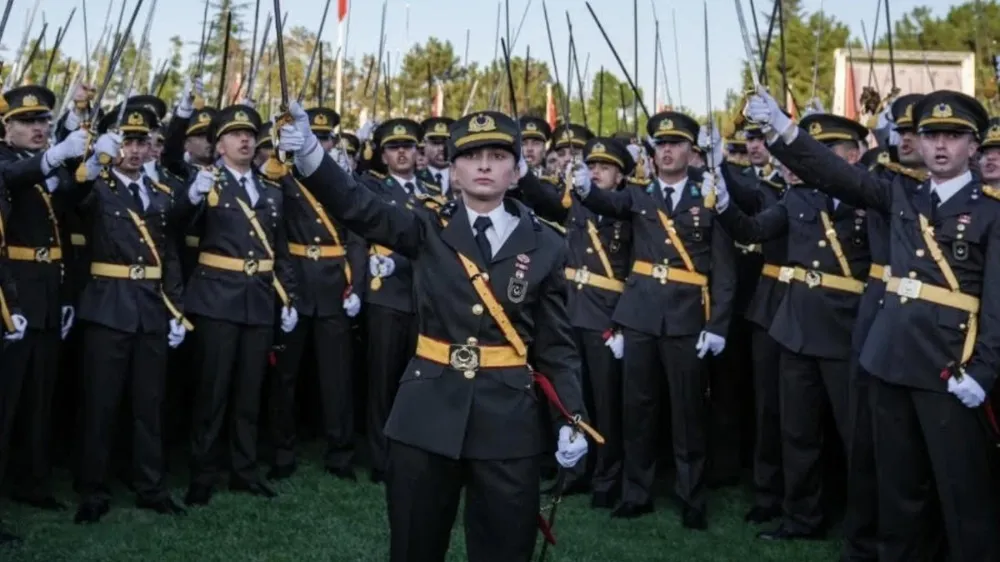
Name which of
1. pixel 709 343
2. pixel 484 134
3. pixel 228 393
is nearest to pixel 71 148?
pixel 228 393

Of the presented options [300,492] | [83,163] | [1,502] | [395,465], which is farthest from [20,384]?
[395,465]

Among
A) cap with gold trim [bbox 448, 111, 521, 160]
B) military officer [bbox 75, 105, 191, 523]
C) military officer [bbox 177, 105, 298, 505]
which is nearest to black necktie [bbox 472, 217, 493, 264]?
cap with gold trim [bbox 448, 111, 521, 160]

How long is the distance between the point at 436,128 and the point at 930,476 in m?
5.30

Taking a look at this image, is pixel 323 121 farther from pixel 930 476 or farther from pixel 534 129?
pixel 930 476

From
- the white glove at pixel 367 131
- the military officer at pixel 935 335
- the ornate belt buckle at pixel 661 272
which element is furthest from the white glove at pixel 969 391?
the white glove at pixel 367 131

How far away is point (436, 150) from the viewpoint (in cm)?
963

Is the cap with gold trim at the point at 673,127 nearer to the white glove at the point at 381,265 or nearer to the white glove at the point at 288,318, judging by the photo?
the white glove at the point at 381,265

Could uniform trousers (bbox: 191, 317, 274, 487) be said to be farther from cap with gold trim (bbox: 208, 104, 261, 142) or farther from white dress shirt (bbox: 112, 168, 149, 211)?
cap with gold trim (bbox: 208, 104, 261, 142)

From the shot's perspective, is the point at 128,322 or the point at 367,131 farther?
the point at 367,131

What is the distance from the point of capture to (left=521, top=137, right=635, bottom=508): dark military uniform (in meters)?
8.02

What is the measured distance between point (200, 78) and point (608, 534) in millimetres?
4047

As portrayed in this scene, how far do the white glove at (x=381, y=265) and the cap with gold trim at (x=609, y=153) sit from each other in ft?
5.36

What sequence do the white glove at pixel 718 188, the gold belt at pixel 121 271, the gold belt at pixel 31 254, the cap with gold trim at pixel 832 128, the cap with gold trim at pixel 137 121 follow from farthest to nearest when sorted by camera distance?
the cap with gold trim at pixel 137 121 → the gold belt at pixel 121 271 → the cap with gold trim at pixel 832 128 → the gold belt at pixel 31 254 → the white glove at pixel 718 188

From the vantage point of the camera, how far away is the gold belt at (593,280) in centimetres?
818
